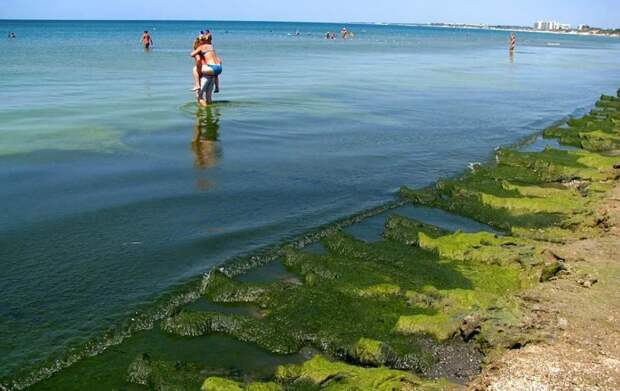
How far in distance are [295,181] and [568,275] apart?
232 inches

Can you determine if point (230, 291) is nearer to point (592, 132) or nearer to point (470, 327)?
point (470, 327)

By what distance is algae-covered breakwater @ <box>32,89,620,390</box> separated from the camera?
5398 millimetres

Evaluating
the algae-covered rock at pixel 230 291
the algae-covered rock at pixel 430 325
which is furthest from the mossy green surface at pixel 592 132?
the algae-covered rock at pixel 230 291

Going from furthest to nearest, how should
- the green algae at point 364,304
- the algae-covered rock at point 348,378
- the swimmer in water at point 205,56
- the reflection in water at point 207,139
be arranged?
the swimmer in water at point 205,56, the reflection in water at point 207,139, the green algae at point 364,304, the algae-covered rock at point 348,378

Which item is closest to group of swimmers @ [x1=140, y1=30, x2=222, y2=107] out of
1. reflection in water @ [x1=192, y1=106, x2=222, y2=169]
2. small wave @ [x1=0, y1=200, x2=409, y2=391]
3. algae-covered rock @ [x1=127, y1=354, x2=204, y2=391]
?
reflection in water @ [x1=192, y1=106, x2=222, y2=169]

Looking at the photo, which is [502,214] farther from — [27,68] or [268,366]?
[27,68]

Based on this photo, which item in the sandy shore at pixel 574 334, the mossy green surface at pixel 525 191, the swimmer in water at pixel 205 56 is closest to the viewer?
the sandy shore at pixel 574 334

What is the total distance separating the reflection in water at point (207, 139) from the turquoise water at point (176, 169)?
0.06 metres

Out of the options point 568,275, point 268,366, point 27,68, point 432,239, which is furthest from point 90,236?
point 27,68

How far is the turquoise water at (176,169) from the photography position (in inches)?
285

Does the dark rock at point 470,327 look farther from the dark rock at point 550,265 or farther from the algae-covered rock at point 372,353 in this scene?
the dark rock at point 550,265

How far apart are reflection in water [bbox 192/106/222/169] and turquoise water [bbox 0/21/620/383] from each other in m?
0.06

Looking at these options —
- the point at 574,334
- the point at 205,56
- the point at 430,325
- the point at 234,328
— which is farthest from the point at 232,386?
the point at 205,56

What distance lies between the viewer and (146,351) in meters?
5.91
